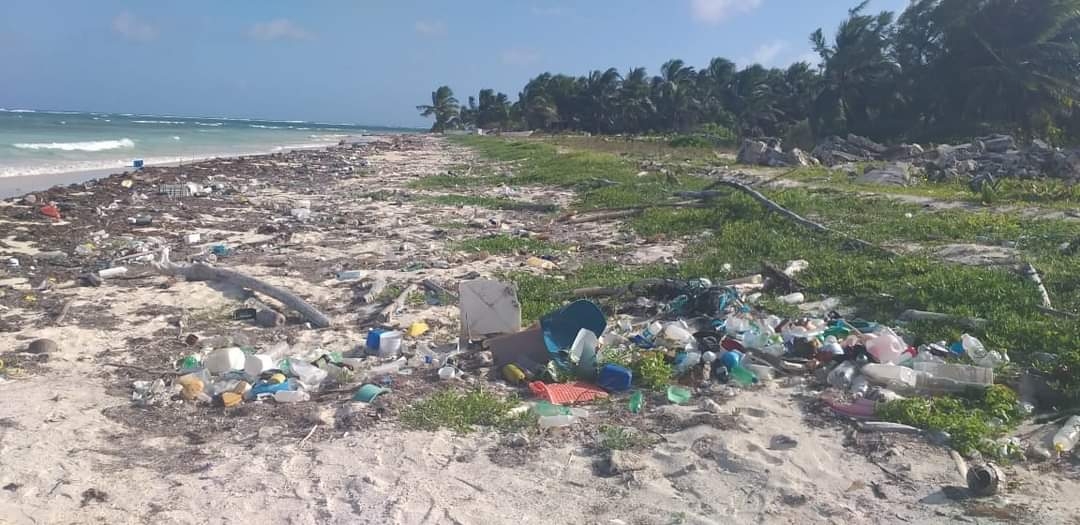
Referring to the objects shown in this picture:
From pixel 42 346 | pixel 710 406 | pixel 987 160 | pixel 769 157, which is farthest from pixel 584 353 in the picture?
pixel 769 157

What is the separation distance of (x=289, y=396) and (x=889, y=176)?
1186 cm

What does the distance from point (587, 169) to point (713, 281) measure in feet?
38.1

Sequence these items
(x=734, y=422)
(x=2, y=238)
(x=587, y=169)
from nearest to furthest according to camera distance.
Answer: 1. (x=734, y=422)
2. (x=2, y=238)
3. (x=587, y=169)

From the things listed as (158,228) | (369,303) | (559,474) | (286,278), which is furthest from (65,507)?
(158,228)

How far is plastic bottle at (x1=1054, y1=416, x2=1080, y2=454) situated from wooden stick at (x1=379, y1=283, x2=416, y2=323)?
4.10 m

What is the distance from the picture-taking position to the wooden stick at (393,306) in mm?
5629

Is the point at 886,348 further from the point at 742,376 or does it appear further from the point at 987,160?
the point at 987,160

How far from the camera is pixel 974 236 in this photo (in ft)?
23.6

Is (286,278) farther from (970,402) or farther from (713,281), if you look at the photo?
(970,402)

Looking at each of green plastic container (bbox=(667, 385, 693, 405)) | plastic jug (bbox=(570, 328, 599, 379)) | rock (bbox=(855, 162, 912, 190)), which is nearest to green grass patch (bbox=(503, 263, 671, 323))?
plastic jug (bbox=(570, 328, 599, 379))

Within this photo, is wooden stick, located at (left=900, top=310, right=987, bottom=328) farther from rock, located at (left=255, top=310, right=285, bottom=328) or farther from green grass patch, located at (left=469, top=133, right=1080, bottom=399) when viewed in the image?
rock, located at (left=255, top=310, right=285, bottom=328)

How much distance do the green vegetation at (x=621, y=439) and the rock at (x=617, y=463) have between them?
5 cm

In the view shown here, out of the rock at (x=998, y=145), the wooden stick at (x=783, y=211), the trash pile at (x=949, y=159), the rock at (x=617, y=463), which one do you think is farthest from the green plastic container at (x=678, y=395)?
the rock at (x=998, y=145)

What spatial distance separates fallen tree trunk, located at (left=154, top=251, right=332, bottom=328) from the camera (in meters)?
5.70
